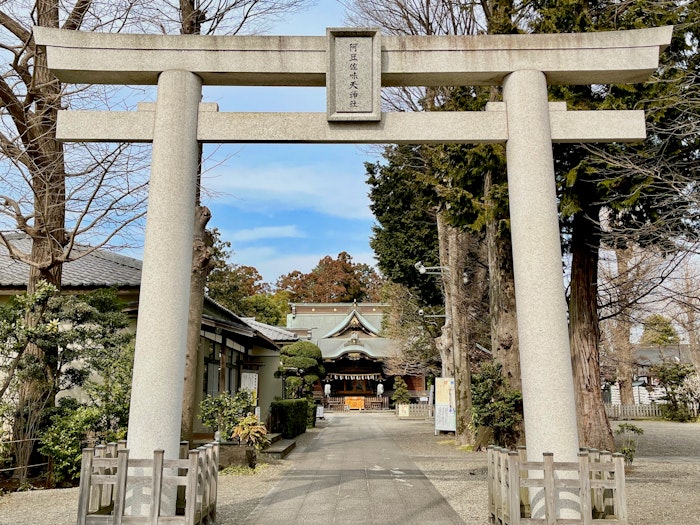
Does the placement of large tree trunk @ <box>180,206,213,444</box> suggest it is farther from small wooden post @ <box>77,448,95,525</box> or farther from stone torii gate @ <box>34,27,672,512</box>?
small wooden post @ <box>77,448,95,525</box>

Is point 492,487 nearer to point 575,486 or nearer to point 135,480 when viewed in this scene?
point 575,486

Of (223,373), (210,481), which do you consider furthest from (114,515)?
(223,373)

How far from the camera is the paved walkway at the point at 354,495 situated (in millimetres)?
6980

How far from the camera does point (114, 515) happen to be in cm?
535

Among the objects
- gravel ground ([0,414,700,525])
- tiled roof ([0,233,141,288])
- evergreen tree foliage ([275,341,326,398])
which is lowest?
gravel ground ([0,414,700,525])

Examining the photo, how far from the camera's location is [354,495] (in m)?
8.49

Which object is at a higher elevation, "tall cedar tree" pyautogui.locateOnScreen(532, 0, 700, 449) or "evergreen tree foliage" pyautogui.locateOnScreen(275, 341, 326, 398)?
"tall cedar tree" pyautogui.locateOnScreen(532, 0, 700, 449)

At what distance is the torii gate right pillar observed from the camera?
5.82 m

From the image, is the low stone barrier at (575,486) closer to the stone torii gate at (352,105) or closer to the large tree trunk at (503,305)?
the stone torii gate at (352,105)

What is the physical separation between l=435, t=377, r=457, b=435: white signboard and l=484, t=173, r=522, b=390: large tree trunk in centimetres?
673

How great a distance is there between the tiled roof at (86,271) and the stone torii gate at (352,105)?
6.89 meters

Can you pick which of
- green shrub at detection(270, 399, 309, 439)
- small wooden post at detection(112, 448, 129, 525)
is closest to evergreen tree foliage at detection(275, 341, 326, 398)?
green shrub at detection(270, 399, 309, 439)

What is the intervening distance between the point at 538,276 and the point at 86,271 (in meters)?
12.1

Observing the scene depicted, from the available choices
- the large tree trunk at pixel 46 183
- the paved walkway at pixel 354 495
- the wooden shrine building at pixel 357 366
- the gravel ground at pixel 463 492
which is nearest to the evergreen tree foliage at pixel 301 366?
the wooden shrine building at pixel 357 366
